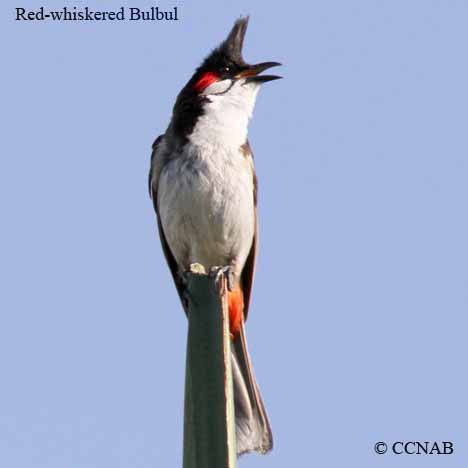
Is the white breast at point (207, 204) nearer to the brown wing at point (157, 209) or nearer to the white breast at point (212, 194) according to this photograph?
the white breast at point (212, 194)

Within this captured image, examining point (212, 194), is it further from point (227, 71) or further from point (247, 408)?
point (247, 408)

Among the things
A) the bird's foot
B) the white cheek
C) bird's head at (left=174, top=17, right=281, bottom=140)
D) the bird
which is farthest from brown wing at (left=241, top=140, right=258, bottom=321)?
the bird's foot

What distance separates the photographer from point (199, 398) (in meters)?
3.06

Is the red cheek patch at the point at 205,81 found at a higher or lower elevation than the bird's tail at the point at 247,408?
higher

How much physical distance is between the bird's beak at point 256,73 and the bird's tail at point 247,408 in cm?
165

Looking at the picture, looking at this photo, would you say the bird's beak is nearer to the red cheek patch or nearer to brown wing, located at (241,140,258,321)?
the red cheek patch

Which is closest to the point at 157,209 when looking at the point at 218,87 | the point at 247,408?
the point at 218,87

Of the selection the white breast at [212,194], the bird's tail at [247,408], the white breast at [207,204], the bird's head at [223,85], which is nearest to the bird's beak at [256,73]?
the bird's head at [223,85]

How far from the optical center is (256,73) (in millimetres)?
6809

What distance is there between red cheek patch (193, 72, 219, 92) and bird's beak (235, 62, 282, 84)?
0.51 ft

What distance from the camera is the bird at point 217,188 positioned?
612cm

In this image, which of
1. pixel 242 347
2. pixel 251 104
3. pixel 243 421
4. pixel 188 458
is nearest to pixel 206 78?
pixel 251 104

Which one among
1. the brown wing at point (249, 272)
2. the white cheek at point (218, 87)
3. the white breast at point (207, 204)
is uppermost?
the white cheek at point (218, 87)

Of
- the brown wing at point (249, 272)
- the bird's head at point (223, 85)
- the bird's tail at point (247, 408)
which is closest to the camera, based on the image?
the bird's tail at point (247, 408)
